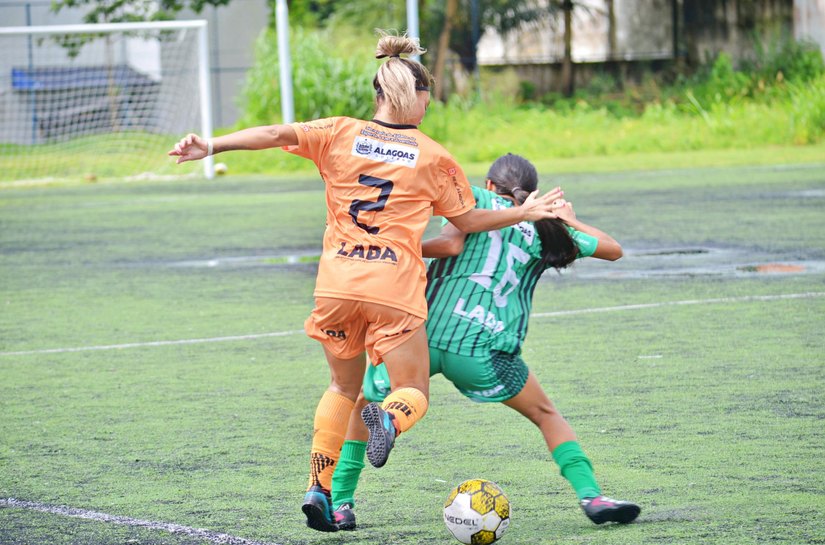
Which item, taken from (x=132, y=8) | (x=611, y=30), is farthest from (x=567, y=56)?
(x=132, y=8)

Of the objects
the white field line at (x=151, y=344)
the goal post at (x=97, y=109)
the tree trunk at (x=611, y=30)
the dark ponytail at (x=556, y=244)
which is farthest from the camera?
the tree trunk at (x=611, y=30)

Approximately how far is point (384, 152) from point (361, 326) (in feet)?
1.98

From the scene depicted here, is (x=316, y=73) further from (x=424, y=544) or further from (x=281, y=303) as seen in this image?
(x=424, y=544)

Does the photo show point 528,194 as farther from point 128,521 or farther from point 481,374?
point 128,521

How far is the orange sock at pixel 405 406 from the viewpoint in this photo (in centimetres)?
449

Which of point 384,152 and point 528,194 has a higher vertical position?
point 384,152

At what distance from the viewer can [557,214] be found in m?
4.77

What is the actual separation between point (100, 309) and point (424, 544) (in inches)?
269

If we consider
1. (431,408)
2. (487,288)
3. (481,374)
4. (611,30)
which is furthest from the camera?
(611,30)

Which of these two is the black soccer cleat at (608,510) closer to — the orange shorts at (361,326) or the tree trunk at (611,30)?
the orange shorts at (361,326)

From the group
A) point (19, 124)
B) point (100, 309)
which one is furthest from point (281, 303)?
point (19, 124)

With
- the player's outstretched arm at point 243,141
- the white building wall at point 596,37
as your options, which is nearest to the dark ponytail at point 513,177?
the player's outstretched arm at point 243,141

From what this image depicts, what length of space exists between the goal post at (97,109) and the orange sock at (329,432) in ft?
71.3

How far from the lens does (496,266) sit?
16.2 feet
